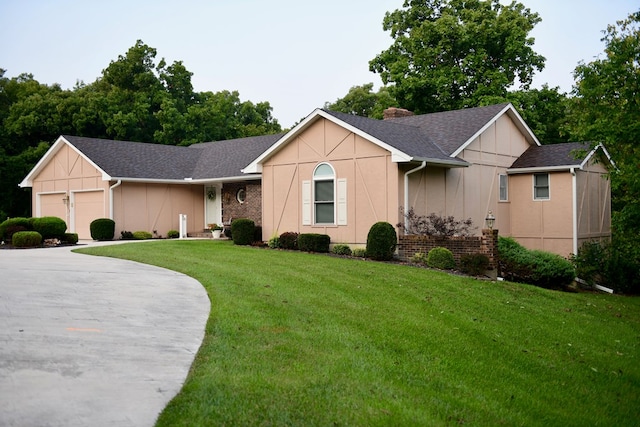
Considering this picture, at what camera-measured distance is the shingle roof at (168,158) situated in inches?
1091

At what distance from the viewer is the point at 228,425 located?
5.25 metres

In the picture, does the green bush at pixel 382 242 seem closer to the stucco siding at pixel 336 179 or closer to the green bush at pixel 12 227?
the stucco siding at pixel 336 179

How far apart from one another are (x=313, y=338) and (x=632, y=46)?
511 inches

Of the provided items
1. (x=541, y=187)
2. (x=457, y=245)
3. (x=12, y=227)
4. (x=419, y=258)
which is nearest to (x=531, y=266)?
(x=457, y=245)

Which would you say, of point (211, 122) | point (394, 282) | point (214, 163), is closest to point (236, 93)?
point (211, 122)

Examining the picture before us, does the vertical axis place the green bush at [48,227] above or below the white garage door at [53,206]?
below

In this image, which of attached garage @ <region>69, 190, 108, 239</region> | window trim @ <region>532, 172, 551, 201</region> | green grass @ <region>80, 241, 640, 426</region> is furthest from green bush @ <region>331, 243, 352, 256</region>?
attached garage @ <region>69, 190, 108, 239</region>

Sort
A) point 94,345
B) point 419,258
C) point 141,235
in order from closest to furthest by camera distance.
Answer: point 94,345 < point 419,258 < point 141,235

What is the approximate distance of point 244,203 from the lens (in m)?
28.0

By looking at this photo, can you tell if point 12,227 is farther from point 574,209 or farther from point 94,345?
point 574,209

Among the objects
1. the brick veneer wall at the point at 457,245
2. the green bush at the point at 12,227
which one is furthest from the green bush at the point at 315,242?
the green bush at the point at 12,227

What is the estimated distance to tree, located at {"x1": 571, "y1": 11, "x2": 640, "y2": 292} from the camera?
1599cm

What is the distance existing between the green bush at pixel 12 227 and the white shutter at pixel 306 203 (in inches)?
411

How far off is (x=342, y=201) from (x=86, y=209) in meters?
13.6
